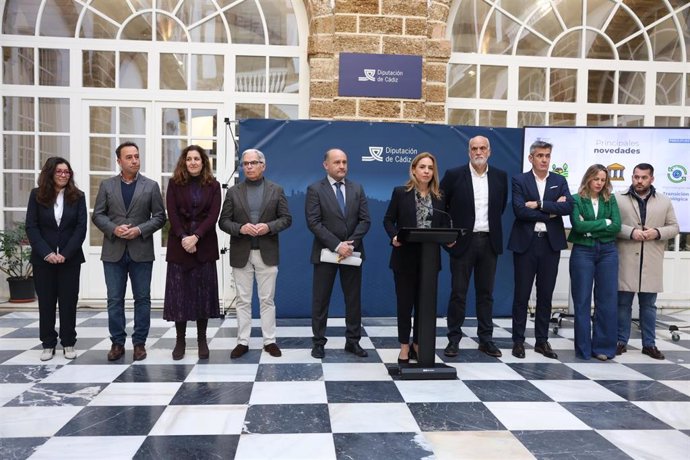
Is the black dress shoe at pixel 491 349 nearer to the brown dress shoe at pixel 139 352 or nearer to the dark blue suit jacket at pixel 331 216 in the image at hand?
the dark blue suit jacket at pixel 331 216

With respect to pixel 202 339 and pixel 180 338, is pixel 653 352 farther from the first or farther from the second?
pixel 180 338

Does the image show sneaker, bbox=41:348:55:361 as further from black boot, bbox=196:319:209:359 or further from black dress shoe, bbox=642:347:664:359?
black dress shoe, bbox=642:347:664:359

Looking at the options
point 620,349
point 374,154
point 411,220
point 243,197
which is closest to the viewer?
point 411,220

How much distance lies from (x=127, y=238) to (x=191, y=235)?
45 centimetres

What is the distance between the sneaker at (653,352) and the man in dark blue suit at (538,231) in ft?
2.60

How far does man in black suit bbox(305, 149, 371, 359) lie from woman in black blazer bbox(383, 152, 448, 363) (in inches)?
12.1

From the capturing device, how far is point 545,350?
424 cm

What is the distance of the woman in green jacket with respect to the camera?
4.16 m

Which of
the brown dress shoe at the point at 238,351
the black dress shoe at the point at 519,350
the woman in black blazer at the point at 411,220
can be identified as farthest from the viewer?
the black dress shoe at the point at 519,350

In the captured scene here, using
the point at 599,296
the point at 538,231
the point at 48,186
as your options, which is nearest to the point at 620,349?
the point at 599,296

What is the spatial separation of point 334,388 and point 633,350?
2.67 m

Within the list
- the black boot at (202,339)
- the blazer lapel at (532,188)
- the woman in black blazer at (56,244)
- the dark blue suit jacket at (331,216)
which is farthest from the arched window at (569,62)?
Answer: the woman in black blazer at (56,244)

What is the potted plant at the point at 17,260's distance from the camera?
582 cm

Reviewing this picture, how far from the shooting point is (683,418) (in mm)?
3018
